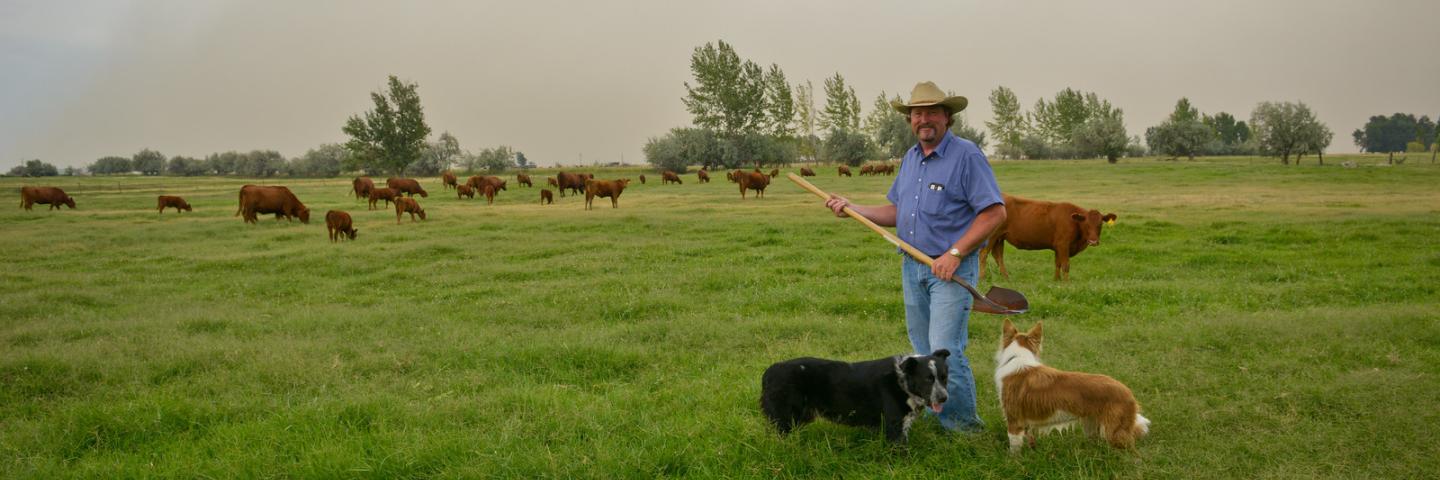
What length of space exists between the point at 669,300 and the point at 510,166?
99.4 m

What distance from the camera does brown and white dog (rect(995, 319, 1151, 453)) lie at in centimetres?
429

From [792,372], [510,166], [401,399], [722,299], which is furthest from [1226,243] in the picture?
[510,166]

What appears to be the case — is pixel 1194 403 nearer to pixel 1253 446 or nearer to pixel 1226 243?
pixel 1253 446

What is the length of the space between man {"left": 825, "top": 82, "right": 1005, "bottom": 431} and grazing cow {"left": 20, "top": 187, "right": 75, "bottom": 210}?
139ft

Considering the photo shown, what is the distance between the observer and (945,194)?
458 cm

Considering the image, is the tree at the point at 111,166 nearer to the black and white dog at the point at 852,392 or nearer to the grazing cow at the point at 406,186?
the grazing cow at the point at 406,186

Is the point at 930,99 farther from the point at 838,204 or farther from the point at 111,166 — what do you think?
the point at 111,166

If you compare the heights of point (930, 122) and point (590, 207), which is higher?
point (930, 122)

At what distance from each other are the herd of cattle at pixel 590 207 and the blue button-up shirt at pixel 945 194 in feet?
0.90

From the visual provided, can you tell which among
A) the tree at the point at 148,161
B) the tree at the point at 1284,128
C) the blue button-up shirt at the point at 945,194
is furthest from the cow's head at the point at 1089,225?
the tree at the point at 148,161

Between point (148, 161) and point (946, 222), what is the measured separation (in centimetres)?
13904

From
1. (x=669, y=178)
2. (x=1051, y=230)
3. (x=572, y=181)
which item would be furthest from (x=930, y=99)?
(x=669, y=178)

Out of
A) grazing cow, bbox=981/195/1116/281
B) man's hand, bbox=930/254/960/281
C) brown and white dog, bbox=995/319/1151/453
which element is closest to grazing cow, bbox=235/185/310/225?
grazing cow, bbox=981/195/1116/281

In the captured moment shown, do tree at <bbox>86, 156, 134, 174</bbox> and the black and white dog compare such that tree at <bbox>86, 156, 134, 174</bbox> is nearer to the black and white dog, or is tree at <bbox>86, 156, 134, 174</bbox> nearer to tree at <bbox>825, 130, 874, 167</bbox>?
tree at <bbox>825, 130, 874, 167</bbox>
